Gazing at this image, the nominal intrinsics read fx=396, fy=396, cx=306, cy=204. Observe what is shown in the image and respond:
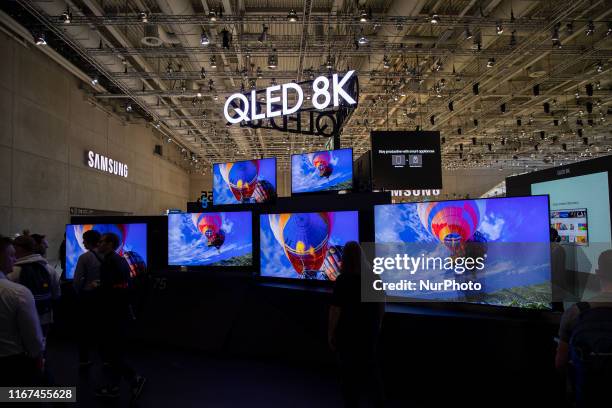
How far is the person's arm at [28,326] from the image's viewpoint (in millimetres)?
2258

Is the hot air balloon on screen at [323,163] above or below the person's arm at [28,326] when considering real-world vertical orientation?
above

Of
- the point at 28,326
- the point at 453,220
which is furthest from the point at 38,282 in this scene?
the point at 453,220

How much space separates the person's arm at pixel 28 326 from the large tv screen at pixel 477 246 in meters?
2.82

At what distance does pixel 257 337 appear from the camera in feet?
15.8

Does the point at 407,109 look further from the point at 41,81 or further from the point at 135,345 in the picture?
the point at 135,345

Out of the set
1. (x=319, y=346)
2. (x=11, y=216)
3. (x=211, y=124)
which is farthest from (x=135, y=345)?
(x=211, y=124)

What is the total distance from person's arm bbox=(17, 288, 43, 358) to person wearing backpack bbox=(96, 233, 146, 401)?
133 centimetres

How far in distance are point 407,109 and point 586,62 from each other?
588 centimetres

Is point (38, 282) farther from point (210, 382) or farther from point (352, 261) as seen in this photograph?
point (352, 261)

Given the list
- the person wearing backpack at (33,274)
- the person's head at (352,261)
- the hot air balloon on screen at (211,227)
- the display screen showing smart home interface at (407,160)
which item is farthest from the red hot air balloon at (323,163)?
the display screen showing smart home interface at (407,160)

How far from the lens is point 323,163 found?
5.39 meters

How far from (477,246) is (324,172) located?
8.10 ft

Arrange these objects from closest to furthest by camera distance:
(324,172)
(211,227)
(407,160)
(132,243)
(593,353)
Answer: (593,353) → (211,227) → (324,172) → (132,243) → (407,160)

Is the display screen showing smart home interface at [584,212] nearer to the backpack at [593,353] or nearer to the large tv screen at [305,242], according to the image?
the large tv screen at [305,242]
